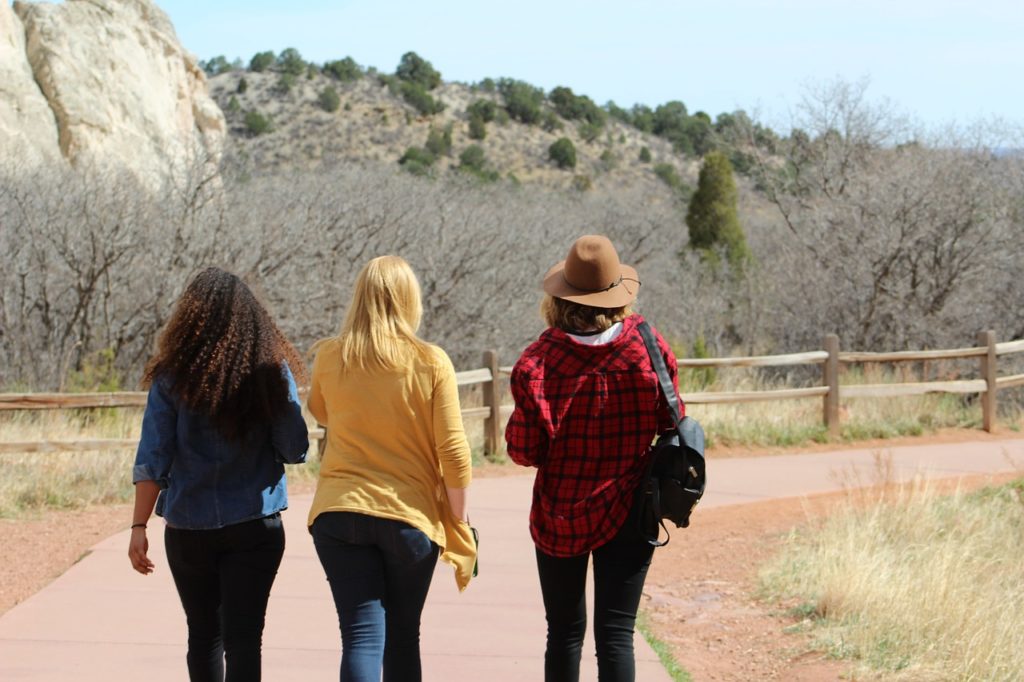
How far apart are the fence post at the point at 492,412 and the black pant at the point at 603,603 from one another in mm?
7514

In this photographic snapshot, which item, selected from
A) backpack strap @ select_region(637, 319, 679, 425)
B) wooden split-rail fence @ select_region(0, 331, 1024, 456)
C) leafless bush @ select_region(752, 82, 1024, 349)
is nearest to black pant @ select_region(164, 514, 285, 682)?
backpack strap @ select_region(637, 319, 679, 425)

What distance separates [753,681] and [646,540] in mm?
2039

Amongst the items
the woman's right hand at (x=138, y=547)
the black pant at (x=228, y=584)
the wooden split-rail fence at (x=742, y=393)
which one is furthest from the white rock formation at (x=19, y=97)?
the black pant at (x=228, y=584)

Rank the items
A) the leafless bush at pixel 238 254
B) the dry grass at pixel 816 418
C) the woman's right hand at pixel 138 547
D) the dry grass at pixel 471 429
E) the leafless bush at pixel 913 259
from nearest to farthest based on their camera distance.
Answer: the woman's right hand at pixel 138 547
the dry grass at pixel 471 429
the dry grass at pixel 816 418
the leafless bush at pixel 238 254
the leafless bush at pixel 913 259

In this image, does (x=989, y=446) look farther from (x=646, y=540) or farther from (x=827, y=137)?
(x=827, y=137)

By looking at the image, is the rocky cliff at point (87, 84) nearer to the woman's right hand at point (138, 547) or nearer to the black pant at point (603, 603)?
the woman's right hand at point (138, 547)

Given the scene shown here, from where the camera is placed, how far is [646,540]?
3957 mm

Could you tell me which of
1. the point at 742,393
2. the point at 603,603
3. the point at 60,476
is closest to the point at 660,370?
the point at 603,603

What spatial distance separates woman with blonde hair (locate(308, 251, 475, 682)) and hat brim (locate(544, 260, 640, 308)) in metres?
0.47

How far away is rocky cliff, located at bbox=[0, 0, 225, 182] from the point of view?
2327 centimetres

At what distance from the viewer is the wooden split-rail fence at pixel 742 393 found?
9461 mm

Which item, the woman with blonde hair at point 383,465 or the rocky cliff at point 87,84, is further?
the rocky cliff at point 87,84

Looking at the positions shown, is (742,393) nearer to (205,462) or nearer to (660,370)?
(660,370)

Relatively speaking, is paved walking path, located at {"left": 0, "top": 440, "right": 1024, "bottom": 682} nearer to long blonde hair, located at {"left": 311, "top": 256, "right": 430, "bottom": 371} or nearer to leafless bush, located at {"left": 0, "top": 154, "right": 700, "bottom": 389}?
long blonde hair, located at {"left": 311, "top": 256, "right": 430, "bottom": 371}
